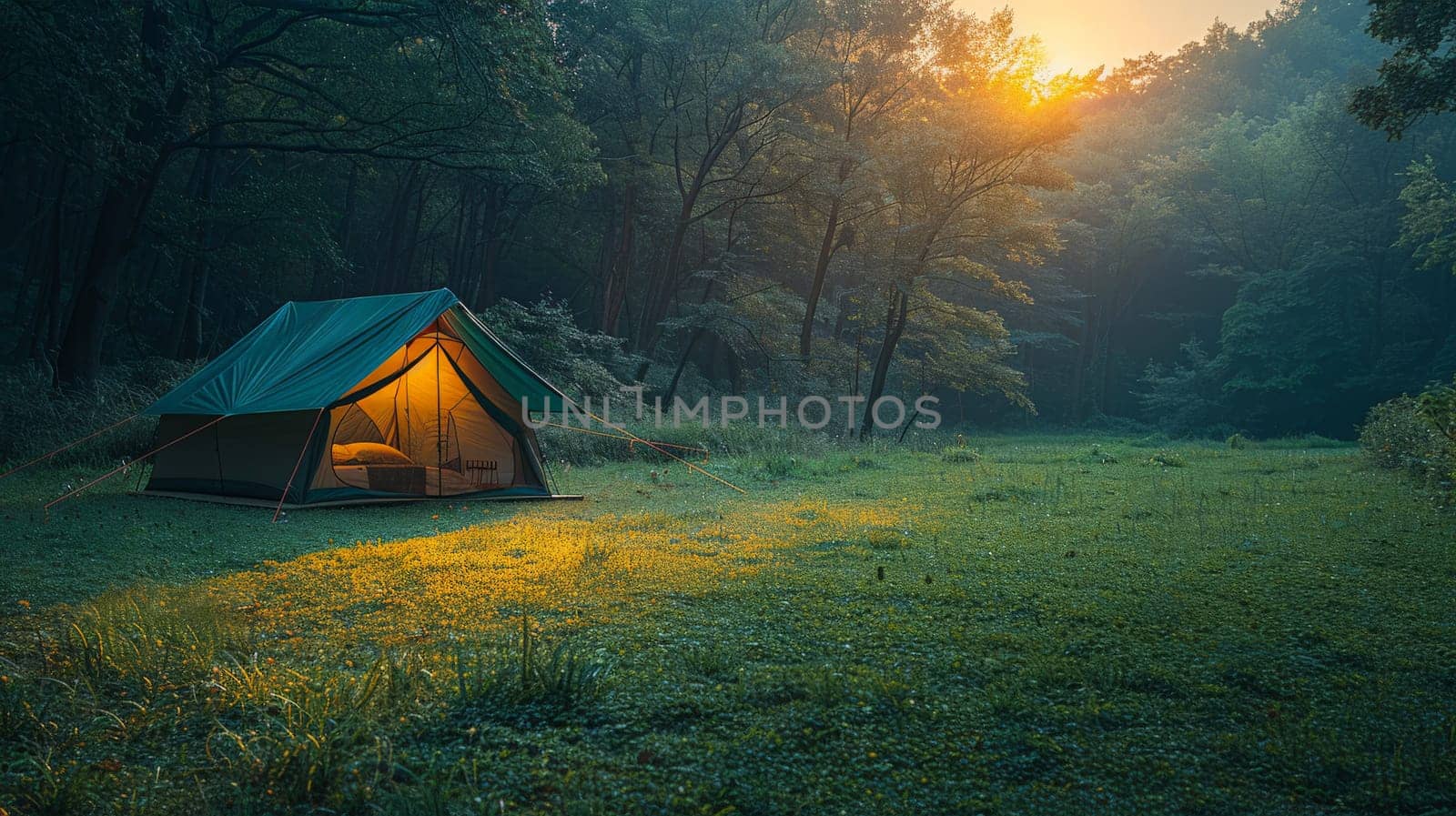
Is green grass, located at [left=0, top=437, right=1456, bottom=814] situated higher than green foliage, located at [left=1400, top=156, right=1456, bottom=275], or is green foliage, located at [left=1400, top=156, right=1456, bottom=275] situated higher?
green foliage, located at [left=1400, top=156, right=1456, bottom=275]

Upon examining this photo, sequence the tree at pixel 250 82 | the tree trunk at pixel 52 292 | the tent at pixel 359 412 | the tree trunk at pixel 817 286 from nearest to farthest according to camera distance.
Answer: the tent at pixel 359 412, the tree at pixel 250 82, the tree trunk at pixel 52 292, the tree trunk at pixel 817 286

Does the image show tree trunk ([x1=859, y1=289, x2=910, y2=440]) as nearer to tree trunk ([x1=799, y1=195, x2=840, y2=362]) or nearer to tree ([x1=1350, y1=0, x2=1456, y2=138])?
tree trunk ([x1=799, y1=195, x2=840, y2=362])

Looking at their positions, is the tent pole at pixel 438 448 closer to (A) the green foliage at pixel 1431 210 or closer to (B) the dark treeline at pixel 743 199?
(B) the dark treeline at pixel 743 199

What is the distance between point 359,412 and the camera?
982 cm

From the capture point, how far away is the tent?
8.42m

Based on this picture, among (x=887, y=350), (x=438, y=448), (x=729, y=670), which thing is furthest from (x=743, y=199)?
(x=729, y=670)

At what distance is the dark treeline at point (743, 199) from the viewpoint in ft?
A: 41.0

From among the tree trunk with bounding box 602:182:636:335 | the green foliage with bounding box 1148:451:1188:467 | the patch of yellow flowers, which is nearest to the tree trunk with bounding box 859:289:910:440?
the tree trunk with bounding box 602:182:636:335

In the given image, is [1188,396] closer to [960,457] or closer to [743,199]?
[743,199]

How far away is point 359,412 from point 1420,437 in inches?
517

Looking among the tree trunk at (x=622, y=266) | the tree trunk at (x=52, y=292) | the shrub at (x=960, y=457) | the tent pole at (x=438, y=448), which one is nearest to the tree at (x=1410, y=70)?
the shrub at (x=960, y=457)

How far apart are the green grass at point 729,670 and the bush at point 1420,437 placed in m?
1.84

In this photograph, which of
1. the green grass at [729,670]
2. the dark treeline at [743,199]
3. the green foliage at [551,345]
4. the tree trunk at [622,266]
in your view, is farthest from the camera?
the tree trunk at [622,266]

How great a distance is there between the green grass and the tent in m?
1.73
